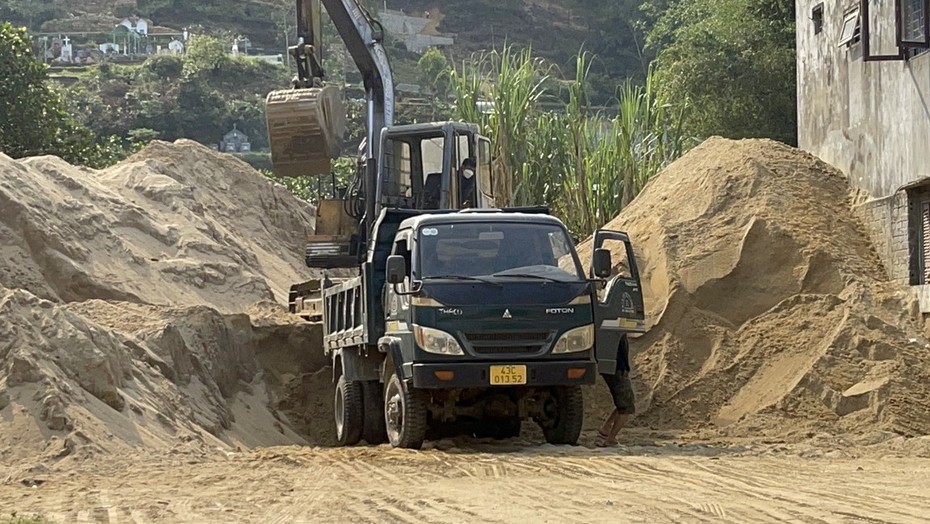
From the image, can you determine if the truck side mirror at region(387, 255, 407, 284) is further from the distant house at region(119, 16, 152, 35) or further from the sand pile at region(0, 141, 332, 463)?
the distant house at region(119, 16, 152, 35)

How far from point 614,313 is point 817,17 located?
10230 millimetres

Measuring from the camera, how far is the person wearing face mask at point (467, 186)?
1964 centimetres

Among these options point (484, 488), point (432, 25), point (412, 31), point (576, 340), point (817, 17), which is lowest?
point (484, 488)

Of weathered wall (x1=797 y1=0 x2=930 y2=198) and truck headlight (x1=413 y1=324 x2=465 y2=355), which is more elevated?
weathered wall (x1=797 y1=0 x2=930 y2=198)

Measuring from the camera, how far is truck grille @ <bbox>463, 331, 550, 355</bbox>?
48.4 ft

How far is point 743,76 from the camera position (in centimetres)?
3600

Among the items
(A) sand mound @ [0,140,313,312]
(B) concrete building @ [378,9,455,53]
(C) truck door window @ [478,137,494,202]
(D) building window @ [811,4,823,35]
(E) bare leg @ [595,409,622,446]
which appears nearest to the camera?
(E) bare leg @ [595,409,622,446]

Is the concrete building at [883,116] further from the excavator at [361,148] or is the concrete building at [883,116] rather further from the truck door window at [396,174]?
the truck door window at [396,174]

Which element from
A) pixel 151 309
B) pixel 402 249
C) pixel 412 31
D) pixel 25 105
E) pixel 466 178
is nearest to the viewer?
pixel 402 249

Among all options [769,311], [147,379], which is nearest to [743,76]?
[769,311]

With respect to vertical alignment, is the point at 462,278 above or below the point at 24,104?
below

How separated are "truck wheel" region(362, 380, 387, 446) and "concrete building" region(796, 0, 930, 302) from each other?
6.96 meters

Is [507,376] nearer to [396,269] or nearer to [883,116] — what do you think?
[396,269]

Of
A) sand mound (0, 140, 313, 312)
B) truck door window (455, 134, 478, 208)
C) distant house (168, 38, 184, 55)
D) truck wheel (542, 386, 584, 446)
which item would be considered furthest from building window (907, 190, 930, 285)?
distant house (168, 38, 184, 55)
